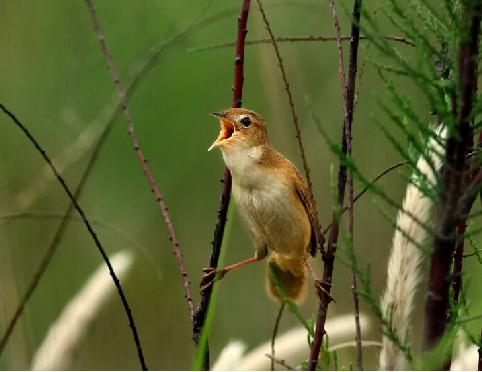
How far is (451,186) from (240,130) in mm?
1584

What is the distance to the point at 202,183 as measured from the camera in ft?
17.1

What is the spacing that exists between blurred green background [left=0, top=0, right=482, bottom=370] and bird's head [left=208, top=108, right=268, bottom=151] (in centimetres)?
125

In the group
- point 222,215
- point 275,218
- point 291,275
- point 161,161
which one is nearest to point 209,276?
point 222,215

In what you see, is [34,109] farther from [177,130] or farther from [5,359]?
[5,359]

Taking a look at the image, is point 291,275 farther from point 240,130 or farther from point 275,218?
point 240,130

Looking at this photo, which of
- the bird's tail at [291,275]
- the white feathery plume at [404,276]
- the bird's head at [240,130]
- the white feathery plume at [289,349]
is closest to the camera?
the white feathery plume at [404,276]

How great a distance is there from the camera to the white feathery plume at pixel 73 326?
2455 mm

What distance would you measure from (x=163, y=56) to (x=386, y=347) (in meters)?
1.00

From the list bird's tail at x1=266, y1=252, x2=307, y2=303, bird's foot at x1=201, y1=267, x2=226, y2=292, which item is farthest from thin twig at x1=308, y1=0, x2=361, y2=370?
bird's tail at x1=266, y1=252, x2=307, y2=303

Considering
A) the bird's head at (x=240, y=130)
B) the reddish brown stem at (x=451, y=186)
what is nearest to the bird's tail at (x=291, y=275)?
the bird's head at (x=240, y=130)

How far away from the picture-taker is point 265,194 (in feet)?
9.53

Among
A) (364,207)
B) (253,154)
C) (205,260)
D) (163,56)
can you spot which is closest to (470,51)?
(163,56)

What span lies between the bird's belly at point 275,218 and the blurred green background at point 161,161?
1359 mm

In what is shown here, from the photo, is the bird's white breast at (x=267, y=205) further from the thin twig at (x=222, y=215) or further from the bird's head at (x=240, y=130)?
the thin twig at (x=222, y=215)
